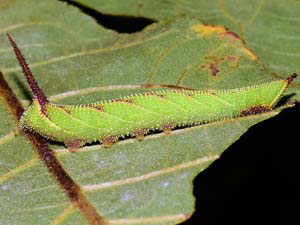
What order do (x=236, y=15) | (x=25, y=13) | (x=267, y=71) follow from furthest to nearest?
(x=25, y=13) → (x=236, y=15) → (x=267, y=71)

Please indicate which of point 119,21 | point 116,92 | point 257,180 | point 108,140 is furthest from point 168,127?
point 119,21

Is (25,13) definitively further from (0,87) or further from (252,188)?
(252,188)

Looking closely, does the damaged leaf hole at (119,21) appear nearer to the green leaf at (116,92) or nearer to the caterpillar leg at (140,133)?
the green leaf at (116,92)

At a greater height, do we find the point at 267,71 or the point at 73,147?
the point at 267,71

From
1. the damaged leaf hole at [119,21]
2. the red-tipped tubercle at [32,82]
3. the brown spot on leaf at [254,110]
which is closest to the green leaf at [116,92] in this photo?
the brown spot on leaf at [254,110]

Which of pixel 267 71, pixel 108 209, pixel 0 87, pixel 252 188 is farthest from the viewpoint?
pixel 0 87

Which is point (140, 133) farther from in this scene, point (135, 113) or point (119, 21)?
point (119, 21)

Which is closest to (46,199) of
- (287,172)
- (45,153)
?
(45,153)
